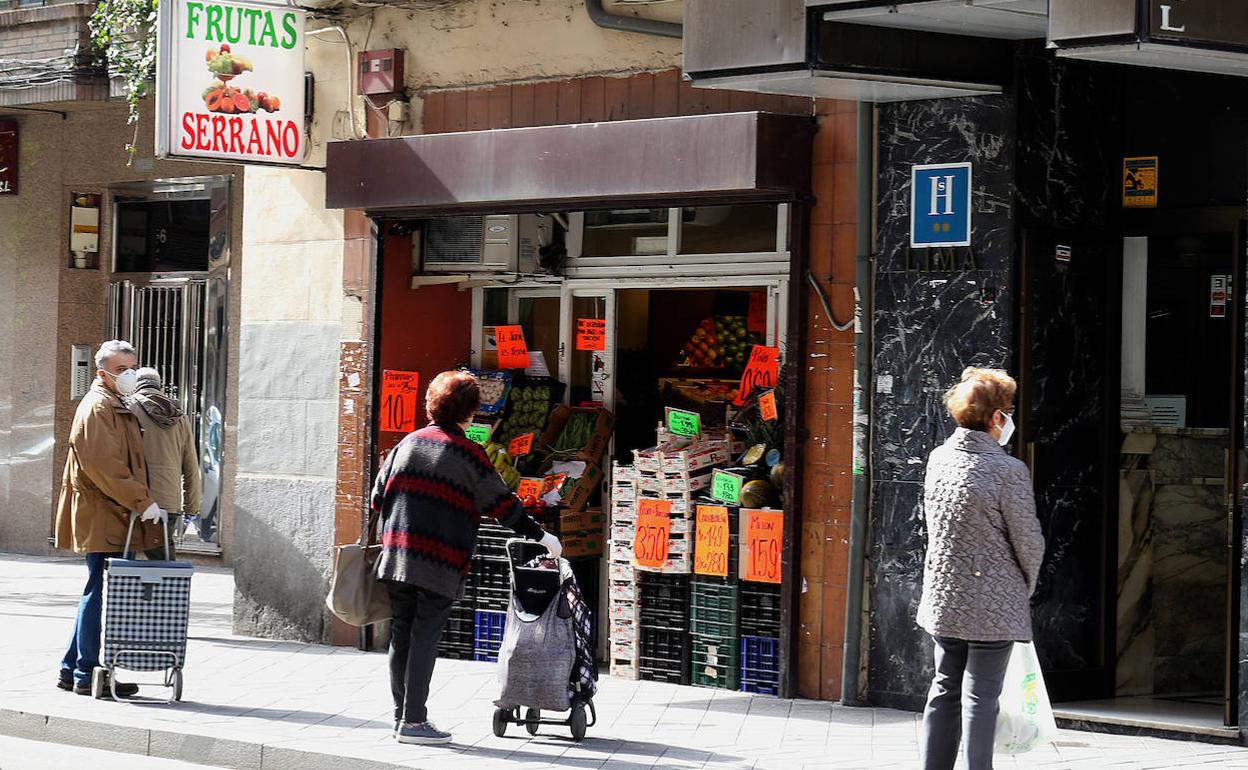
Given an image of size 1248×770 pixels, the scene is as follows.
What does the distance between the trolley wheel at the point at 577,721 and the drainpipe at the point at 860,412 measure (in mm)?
1720

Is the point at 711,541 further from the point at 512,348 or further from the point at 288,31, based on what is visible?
the point at 288,31

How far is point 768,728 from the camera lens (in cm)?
883

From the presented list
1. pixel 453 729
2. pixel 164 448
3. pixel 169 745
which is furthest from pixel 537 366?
pixel 169 745

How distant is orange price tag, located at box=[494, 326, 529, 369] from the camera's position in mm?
11617

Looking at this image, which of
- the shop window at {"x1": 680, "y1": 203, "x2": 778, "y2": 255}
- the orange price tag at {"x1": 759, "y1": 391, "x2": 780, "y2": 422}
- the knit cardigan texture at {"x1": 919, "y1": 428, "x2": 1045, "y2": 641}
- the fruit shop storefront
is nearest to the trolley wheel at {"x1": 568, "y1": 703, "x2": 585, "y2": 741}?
the fruit shop storefront

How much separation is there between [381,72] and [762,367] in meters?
3.18

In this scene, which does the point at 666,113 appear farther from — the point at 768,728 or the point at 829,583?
the point at 768,728

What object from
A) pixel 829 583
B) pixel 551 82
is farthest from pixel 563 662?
pixel 551 82

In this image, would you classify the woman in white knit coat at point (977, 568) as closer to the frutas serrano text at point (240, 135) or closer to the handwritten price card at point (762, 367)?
the handwritten price card at point (762, 367)

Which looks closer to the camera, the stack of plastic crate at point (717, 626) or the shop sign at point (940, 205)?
the shop sign at point (940, 205)

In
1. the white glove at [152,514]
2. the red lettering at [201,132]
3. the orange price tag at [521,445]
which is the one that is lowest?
the white glove at [152,514]

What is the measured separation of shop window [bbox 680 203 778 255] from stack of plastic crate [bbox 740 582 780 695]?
2003 millimetres

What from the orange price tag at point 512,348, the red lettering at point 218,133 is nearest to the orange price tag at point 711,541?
the orange price tag at point 512,348

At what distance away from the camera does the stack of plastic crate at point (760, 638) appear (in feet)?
32.1
